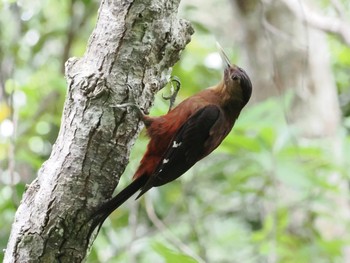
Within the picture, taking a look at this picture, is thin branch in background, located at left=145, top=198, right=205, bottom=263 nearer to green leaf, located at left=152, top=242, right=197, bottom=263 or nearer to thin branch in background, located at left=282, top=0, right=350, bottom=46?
green leaf, located at left=152, top=242, right=197, bottom=263

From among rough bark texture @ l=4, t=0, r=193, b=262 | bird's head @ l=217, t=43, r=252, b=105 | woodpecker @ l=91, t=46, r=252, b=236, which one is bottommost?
bird's head @ l=217, t=43, r=252, b=105

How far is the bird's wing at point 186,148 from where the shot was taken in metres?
2.26

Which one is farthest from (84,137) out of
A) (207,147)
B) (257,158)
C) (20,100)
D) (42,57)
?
(42,57)

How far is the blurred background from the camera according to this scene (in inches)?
113

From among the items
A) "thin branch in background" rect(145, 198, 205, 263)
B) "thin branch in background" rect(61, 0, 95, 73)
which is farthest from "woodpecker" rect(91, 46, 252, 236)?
"thin branch in background" rect(61, 0, 95, 73)

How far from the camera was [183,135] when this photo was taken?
2350mm

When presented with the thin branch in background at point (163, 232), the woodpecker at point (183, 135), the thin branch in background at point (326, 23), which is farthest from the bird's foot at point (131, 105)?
the thin branch in background at point (326, 23)

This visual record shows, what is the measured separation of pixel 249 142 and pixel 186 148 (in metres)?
0.55

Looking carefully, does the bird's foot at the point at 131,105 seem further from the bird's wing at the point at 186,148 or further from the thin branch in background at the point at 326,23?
the thin branch in background at the point at 326,23

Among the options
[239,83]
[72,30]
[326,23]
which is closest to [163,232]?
[239,83]

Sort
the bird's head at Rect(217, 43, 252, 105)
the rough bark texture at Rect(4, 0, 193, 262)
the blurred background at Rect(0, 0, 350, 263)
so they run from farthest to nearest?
the blurred background at Rect(0, 0, 350, 263), the bird's head at Rect(217, 43, 252, 105), the rough bark texture at Rect(4, 0, 193, 262)

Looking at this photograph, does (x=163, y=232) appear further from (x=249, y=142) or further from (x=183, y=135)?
(x=183, y=135)

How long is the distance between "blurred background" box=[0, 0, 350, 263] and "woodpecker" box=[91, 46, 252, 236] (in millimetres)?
173

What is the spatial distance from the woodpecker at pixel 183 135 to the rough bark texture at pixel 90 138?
0.94ft
